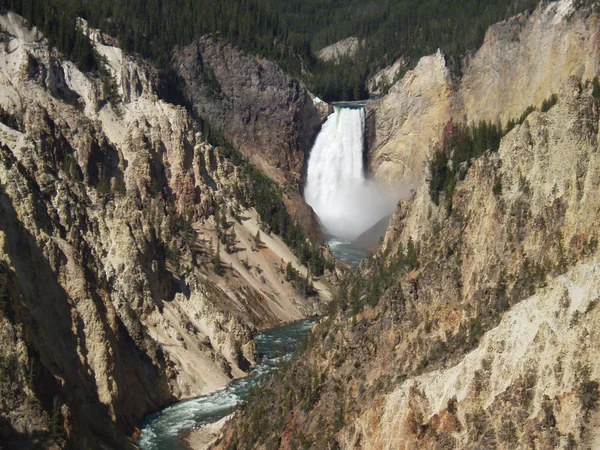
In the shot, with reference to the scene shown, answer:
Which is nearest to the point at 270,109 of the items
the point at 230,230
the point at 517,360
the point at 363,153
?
the point at 363,153

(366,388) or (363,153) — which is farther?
(363,153)

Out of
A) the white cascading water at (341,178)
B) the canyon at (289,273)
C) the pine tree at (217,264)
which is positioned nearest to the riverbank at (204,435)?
the canyon at (289,273)

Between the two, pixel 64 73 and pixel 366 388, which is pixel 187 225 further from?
pixel 366 388

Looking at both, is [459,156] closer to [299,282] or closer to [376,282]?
[376,282]

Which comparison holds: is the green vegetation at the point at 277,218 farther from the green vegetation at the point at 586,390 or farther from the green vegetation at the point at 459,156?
the green vegetation at the point at 586,390

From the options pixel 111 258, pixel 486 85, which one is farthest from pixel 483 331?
pixel 486 85

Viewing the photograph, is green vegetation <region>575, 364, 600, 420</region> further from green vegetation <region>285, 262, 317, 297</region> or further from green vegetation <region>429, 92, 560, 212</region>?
green vegetation <region>285, 262, 317, 297</region>
